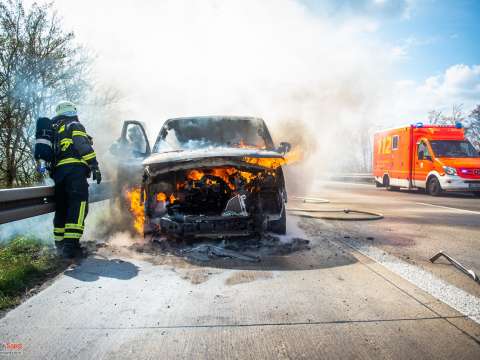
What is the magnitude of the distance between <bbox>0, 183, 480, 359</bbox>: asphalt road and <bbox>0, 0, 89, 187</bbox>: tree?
20.1 feet

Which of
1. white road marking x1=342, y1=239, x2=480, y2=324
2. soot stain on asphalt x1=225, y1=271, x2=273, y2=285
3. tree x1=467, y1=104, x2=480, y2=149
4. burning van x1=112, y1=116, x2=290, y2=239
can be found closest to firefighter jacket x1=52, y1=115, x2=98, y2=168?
burning van x1=112, y1=116, x2=290, y2=239

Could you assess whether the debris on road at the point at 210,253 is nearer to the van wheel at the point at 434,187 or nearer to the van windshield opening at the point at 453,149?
the van wheel at the point at 434,187

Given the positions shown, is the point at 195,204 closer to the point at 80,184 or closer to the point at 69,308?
the point at 80,184

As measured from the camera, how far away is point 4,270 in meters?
4.05

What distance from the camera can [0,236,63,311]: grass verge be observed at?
354cm

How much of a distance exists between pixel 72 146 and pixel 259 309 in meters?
3.53

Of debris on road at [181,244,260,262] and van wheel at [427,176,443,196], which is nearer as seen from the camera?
debris on road at [181,244,260,262]

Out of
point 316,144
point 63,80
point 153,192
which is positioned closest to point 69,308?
point 153,192

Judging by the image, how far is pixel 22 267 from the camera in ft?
13.6

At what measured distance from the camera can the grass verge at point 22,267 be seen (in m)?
3.54

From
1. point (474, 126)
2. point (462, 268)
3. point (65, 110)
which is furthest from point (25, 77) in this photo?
point (474, 126)

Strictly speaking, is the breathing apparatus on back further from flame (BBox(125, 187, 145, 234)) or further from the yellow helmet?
flame (BBox(125, 187, 145, 234))

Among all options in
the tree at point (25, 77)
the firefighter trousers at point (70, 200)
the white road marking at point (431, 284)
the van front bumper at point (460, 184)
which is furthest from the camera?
the van front bumper at point (460, 184)

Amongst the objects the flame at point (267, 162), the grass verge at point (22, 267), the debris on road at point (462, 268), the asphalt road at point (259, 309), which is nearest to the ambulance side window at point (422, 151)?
the asphalt road at point (259, 309)
